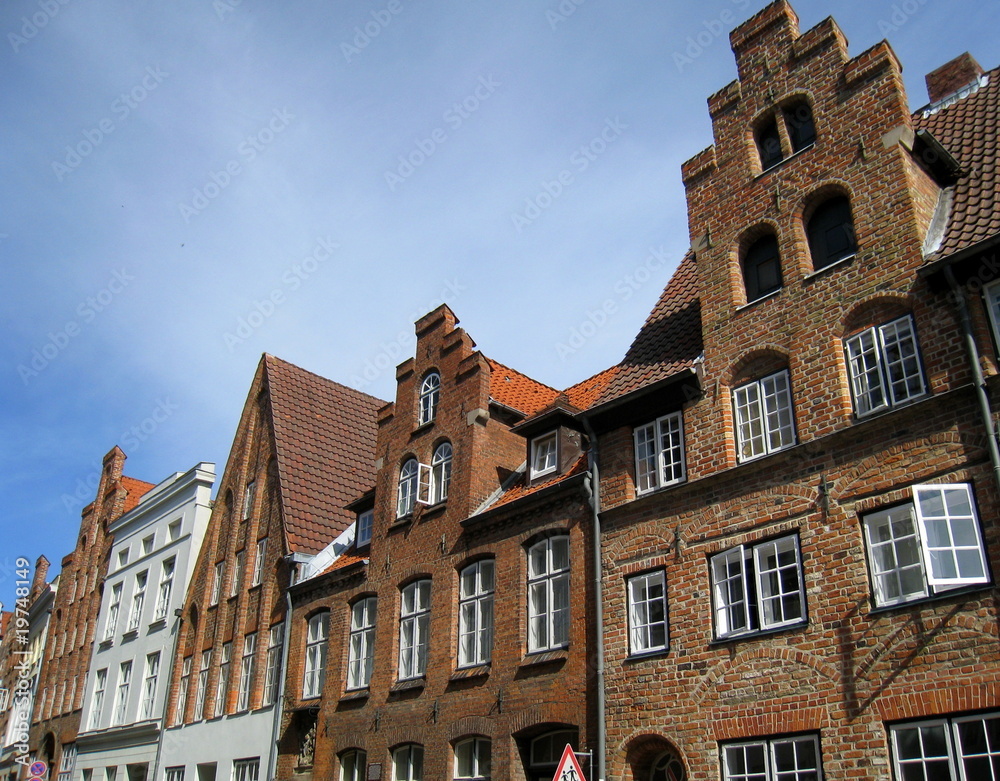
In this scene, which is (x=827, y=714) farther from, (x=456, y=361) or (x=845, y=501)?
(x=456, y=361)

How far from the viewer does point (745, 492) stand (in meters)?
14.3

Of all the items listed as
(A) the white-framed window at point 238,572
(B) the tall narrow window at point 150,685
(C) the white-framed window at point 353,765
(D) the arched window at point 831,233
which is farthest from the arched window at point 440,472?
(B) the tall narrow window at point 150,685

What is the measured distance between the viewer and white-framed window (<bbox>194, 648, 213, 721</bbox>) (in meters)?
27.1

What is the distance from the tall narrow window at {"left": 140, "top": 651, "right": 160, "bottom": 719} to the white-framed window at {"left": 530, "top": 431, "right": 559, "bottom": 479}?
17.7m

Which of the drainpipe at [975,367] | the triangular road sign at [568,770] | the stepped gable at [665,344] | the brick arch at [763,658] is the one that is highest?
the stepped gable at [665,344]

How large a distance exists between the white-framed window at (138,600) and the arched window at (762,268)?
25.6 meters

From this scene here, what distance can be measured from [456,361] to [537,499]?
18.1 feet

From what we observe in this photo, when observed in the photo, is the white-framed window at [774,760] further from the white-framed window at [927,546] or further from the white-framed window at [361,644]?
the white-framed window at [361,644]

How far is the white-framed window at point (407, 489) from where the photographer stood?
2203 cm

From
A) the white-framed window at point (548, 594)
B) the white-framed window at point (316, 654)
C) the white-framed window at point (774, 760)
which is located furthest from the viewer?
the white-framed window at point (316, 654)

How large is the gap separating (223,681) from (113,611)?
11.5 m

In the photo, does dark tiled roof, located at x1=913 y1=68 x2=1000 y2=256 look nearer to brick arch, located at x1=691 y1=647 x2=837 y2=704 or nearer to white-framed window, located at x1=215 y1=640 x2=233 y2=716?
brick arch, located at x1=691 y1=647 x2=837 y2=704

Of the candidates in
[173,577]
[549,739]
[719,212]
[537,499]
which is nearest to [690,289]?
[719,212]

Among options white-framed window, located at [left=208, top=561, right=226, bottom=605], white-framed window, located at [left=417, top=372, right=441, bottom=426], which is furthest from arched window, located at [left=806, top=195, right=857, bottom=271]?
white-framed window, located at [left=208, top=561, right=226, bottom=605]
